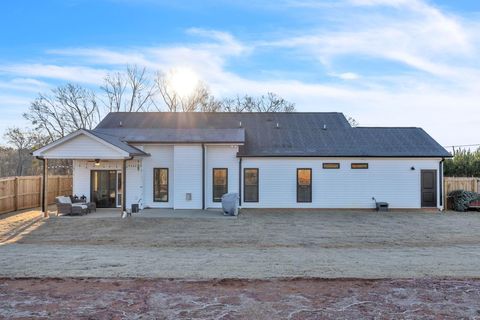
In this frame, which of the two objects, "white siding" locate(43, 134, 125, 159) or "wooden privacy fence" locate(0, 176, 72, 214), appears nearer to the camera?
"white siding" locate(43, 134, 125, 159)

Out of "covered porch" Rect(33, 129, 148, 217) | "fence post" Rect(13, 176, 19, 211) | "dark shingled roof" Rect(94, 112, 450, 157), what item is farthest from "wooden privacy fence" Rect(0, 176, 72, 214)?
"dark shingled roof" Rect(94, 112, 450, 157)

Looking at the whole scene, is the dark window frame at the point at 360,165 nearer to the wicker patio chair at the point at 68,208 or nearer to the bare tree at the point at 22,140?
the wicker patio chair at the point at 68,208

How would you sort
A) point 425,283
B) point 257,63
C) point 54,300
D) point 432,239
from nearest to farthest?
point 54,300, point 425,283, point 432,239, point 257,63

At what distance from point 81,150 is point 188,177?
5008 millimetres

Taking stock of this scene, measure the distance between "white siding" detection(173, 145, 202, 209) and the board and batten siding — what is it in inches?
→ 91.8

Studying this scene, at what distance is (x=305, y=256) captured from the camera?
996 cm

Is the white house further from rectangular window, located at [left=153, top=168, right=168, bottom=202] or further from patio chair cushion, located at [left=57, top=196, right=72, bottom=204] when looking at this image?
patio chair cushion, located at [left=57, top=196, right=72, bottom=204]

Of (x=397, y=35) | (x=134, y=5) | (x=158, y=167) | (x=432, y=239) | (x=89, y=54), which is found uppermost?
(x=89, y=54)

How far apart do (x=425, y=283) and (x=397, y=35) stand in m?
10.6

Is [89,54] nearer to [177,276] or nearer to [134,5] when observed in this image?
[134,5]

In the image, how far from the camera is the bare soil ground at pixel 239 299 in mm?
5609

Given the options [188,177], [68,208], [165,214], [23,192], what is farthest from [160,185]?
[23,192]

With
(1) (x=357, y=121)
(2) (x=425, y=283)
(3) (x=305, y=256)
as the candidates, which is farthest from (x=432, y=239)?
(1) (x=357, y=121)

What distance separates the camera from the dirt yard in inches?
323
